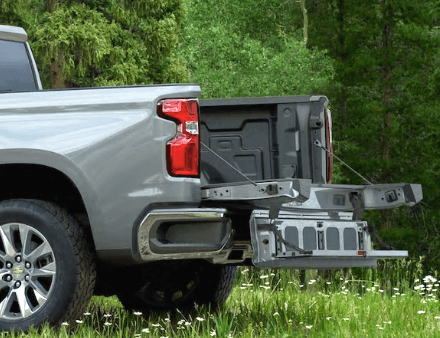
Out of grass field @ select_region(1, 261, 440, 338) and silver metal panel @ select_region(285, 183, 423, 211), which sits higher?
silver metal panel @ select_region(285, 183, 423, 211)

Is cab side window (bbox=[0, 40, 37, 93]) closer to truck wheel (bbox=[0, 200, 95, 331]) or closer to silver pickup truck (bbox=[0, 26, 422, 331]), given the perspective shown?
silver pickup truck (bbox=[0, 26, 422, 331])

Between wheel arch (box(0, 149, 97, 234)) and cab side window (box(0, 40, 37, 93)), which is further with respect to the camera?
cab side window (box(0, 40, 37, 93))

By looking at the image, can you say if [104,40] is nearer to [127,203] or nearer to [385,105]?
[385,105]

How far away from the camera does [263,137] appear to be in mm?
6789

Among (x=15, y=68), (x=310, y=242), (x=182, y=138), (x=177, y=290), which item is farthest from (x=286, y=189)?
(x=15, y=68)

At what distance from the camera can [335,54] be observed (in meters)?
38.6

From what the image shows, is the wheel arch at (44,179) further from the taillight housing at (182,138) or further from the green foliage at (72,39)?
the green foliage at (72,39)

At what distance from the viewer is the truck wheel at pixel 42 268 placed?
5859mm

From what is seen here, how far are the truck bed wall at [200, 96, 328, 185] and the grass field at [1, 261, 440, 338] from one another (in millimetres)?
1037

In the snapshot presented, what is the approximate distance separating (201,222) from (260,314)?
192 cm

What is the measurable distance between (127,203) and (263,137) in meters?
1.45

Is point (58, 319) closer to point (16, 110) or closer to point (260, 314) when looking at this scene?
point (16, 110)

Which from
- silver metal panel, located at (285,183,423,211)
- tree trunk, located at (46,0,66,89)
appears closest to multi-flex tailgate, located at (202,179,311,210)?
silver metal panel, located at (285,183,423,211)

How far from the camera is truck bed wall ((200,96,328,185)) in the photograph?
671 cm
